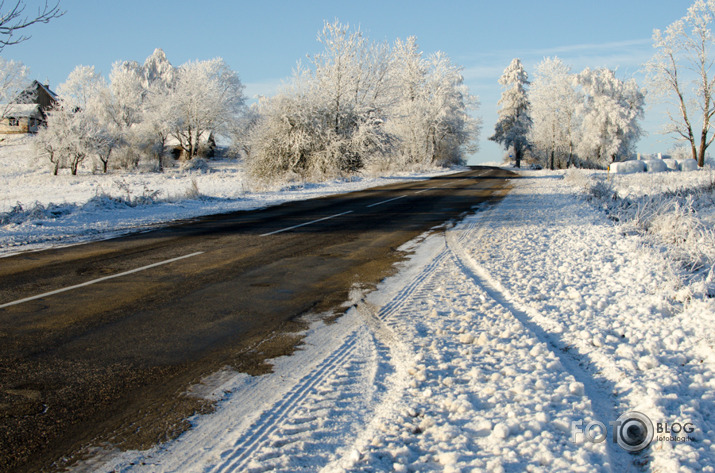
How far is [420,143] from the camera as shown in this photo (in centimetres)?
5306

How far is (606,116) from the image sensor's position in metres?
52.8

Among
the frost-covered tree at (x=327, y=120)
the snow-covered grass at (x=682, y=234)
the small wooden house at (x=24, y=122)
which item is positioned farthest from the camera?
the small wooden house at (x=24, y=122)

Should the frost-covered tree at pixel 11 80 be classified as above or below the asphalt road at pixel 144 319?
above

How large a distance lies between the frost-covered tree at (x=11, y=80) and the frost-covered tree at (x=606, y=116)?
5744 cm

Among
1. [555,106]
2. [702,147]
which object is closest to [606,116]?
[555,106]

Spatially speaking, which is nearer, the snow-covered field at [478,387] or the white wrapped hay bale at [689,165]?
the snow-covered field at [478,387]

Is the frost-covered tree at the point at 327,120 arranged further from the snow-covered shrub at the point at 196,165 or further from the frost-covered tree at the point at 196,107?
the frost-covered tree at the point at 196,107

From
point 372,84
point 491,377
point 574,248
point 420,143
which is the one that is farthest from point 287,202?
point 420,143

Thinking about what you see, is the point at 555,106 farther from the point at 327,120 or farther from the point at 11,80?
the point at 11,80

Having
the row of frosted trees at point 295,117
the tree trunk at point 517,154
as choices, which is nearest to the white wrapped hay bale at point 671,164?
the row of frosted trees at point 295,117

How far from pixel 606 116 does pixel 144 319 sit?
59.4m

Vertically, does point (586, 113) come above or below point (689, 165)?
above

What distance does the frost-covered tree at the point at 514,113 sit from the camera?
66750 millimetres

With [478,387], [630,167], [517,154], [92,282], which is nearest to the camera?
[478,387]
